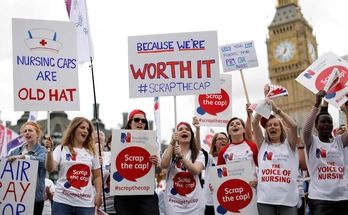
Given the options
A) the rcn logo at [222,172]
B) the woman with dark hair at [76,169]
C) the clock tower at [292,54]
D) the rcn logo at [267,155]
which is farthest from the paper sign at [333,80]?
the clock tower at [292,54]

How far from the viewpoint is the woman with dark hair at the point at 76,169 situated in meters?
4.80

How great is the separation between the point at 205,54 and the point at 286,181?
5.80 ft

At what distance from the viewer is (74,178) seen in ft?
16.0

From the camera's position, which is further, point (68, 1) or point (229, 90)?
point (229, 90)

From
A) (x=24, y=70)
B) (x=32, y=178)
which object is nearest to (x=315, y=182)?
(x=32, y=178)

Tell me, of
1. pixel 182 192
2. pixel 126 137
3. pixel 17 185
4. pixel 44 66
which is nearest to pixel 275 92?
pixel 182 192

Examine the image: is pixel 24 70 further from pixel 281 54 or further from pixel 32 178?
pixel 281 54

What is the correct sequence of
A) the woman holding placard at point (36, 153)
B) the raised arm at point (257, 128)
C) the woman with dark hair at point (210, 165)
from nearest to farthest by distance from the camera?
the raised arm at point (257, 128) → the woman holding placard at point (36, 153) → the woman with dark hair at point (210, 165)

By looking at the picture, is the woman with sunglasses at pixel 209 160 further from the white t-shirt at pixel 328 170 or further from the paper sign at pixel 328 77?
the paper sign at pixel 328 77

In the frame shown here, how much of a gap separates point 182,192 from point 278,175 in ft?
3.24

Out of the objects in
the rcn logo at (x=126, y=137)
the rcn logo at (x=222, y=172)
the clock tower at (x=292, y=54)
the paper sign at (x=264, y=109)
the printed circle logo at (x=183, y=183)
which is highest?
the clock tower at (x=292, y=54)

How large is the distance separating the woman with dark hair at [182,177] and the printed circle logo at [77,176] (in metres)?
0.79

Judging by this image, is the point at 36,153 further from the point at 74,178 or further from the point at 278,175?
the point at 278,175

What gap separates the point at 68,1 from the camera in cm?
695
